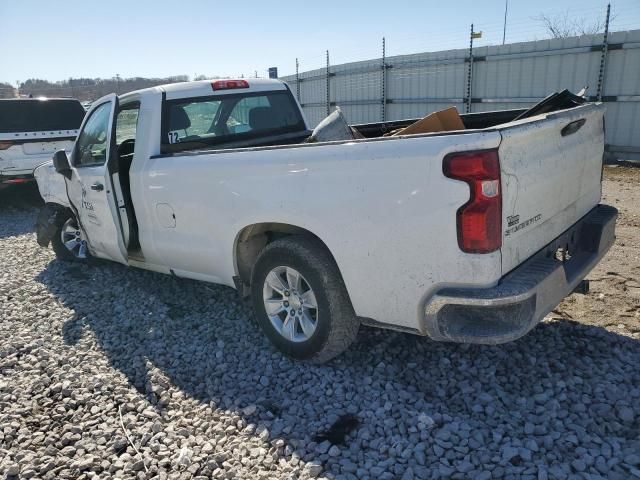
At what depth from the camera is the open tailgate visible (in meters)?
2.62

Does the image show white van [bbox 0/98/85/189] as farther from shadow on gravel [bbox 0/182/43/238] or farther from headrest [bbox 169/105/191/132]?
headrest [bbox 169/105/191/132]

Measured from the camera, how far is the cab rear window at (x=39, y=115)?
907cm

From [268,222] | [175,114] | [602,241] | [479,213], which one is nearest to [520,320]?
[479,213]

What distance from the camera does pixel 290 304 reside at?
359cm

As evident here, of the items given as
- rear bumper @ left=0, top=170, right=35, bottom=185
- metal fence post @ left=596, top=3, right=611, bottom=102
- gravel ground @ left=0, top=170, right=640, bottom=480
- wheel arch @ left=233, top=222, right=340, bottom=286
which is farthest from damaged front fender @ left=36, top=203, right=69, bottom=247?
metal fence post @ left=596, top=3, right=611, bottom=102

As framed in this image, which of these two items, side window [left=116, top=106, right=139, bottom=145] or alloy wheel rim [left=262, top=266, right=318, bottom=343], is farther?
side window [left=116, top=106, right=139, bottom=145]

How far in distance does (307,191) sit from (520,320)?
140 centimetres

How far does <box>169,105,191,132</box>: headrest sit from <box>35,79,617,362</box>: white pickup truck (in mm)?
10

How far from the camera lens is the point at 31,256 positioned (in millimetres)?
6980

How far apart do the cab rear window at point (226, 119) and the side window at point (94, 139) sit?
0.73m

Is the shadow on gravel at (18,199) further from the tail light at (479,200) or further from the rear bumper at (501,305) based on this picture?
the tail light at (479,200)

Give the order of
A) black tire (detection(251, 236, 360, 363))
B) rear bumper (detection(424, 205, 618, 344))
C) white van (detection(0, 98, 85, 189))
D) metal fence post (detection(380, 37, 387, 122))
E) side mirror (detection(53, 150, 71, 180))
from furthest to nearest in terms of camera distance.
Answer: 1. metal fence post (detection(380, 37, 387, 122))
2. white van (detection(0, 98, 85, 189))
3. side mirror (detection(53, 150, 71, 180))
4. black tire (detection(251, 236, 360, 363))
5. rear bumper (detection(424, 205, 618, 344))

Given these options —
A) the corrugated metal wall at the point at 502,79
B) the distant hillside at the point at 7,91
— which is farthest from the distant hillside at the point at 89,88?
the corrugated metal wall at the point at 502,79

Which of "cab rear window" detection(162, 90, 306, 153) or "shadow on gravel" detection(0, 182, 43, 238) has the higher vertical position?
"cab rear window" detection(162, 90, 306, 153)
